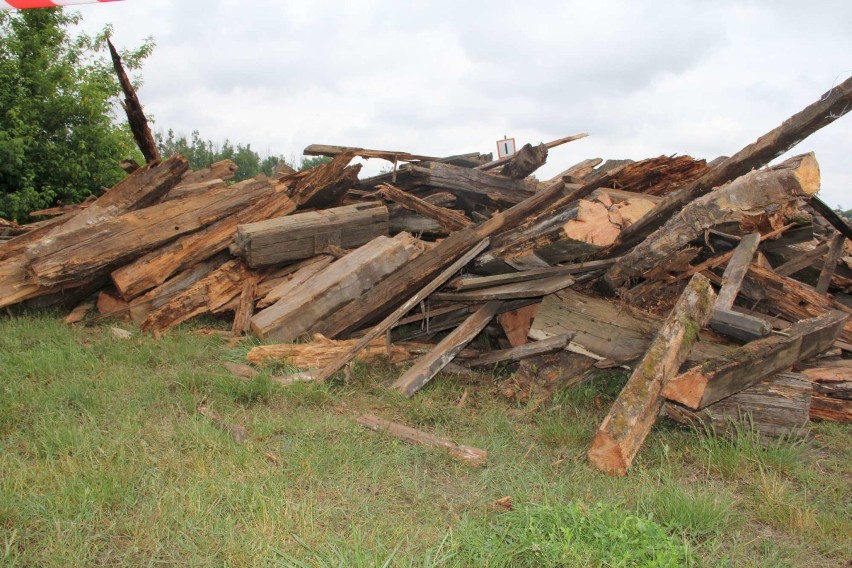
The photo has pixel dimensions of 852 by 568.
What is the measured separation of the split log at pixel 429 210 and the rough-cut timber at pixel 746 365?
12.9 ft

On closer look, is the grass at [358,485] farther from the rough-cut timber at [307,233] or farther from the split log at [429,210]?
the split log at [429,210]

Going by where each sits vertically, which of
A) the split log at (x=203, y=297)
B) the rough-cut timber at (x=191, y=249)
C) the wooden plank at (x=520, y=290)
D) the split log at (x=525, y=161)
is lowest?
the wooden plank at (x=520, y=290)

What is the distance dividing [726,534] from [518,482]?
1033 millimetres

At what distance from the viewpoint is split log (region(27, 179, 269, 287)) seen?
5934 millimetres

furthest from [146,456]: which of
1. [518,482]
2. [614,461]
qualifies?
[614,461]

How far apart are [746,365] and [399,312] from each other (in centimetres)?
269

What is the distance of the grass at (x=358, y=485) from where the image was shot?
2.53m

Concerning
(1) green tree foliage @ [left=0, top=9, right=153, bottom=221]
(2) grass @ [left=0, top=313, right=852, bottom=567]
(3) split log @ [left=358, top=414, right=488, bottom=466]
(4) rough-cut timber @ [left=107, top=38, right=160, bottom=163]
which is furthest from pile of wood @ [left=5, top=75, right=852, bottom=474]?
(1) green tree foliage @ [left=0, top=9, right=153, bottom=221]

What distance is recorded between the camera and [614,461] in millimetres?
3324

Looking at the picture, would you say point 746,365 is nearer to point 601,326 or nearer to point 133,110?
point 601,326

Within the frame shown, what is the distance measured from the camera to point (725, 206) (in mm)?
4035

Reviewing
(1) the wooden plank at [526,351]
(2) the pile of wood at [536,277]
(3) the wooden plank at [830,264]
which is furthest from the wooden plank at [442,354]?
(3) the wooden plank at [830,264]

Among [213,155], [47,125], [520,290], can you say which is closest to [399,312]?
[520,290]

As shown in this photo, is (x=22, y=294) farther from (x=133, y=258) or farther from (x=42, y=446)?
(x=42, y=446)
